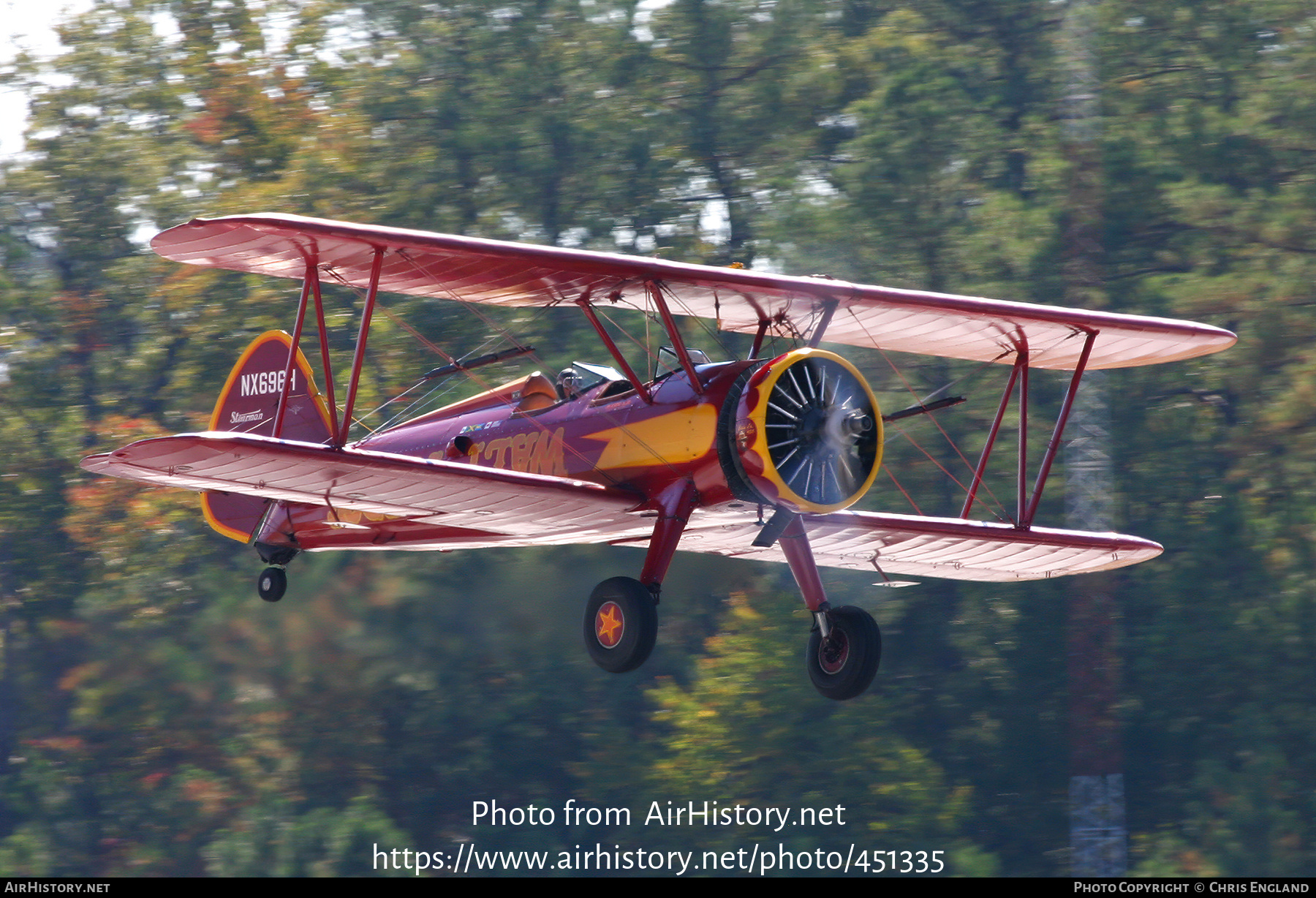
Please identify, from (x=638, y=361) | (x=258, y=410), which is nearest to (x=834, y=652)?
(x=258, y=410)

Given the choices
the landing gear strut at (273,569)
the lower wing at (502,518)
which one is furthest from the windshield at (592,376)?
the landing gear strut at (273,569)

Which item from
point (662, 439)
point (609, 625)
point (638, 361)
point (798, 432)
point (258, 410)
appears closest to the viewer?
point (798, 432)

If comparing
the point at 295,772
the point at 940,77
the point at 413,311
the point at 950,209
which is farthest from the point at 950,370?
the point at 295,772

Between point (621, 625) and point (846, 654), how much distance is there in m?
1.33

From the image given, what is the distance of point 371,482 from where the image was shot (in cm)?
818

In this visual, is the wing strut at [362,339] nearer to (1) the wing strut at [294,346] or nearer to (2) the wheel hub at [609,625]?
(1) the wing strut at [294,346]

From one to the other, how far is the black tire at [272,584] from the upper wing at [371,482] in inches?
118

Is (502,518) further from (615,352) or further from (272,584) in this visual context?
(272,584)

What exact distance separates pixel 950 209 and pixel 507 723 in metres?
9.78

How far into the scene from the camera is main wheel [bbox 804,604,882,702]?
341 inches

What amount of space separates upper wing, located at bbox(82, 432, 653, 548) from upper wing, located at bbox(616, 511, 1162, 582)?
84 centimetres

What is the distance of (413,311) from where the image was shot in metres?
22.2

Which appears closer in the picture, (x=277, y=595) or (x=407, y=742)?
(x=277, y=595)

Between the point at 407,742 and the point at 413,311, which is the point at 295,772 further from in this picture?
the point at 413,311
